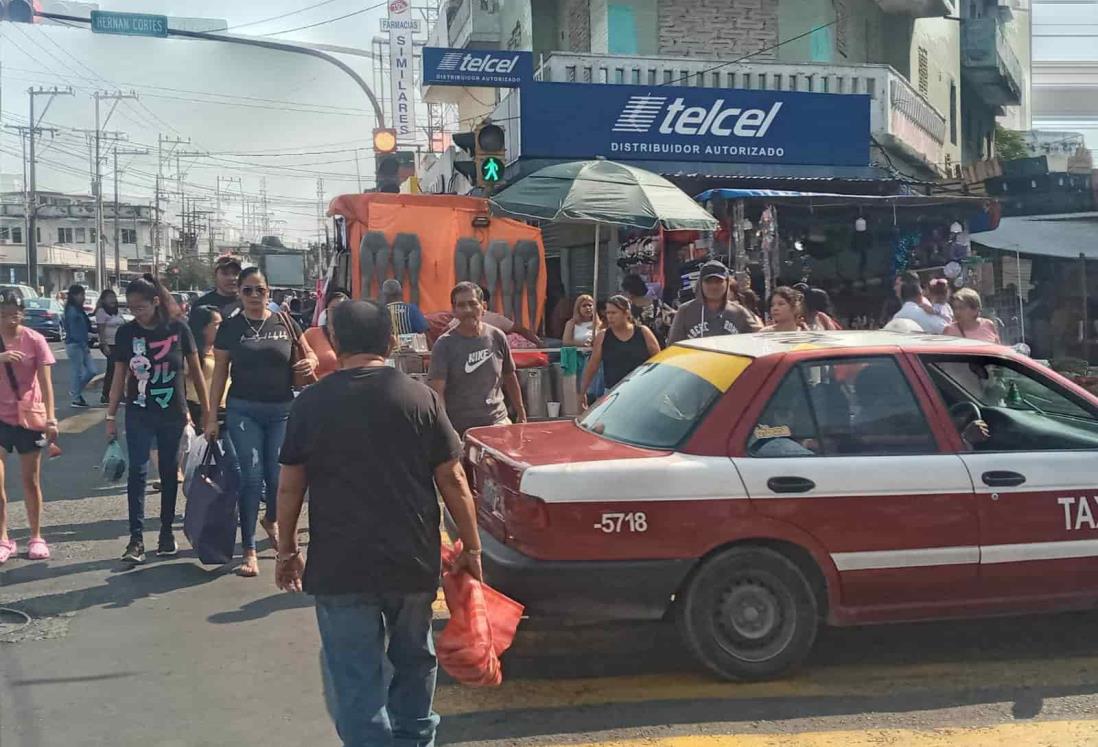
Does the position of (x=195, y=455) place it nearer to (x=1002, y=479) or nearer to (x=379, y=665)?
(x=379, y=665)

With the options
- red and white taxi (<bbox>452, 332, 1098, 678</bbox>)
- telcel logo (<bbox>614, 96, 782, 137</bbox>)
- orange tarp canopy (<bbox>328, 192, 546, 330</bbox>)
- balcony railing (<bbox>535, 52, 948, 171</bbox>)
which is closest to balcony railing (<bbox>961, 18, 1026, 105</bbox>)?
balcony railing (<bbox>535, 52, 948, 171</bbox>)

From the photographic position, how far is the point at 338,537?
10.6 ft

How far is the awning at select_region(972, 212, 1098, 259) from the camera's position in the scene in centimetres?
1478

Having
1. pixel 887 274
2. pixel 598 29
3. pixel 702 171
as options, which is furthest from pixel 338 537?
pixel 598 29

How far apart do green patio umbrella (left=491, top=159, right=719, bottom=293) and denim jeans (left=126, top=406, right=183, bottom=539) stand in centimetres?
358

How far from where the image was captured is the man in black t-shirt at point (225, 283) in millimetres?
7871

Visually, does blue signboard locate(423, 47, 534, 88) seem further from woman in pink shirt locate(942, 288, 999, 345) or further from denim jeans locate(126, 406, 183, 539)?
denim jeans locate(126, 406, 183, 539)

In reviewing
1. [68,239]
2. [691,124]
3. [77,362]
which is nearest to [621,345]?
[691,124]

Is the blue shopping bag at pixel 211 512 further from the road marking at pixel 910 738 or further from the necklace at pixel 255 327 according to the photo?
the road marking at pixel 910 738

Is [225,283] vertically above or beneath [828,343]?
above

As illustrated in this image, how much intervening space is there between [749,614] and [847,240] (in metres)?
8.88

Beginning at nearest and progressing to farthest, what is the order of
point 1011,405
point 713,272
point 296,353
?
point 1011,405 < point 296,353 < point 713,272

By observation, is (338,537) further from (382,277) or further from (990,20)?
(990,20)

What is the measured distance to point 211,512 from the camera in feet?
20.6
